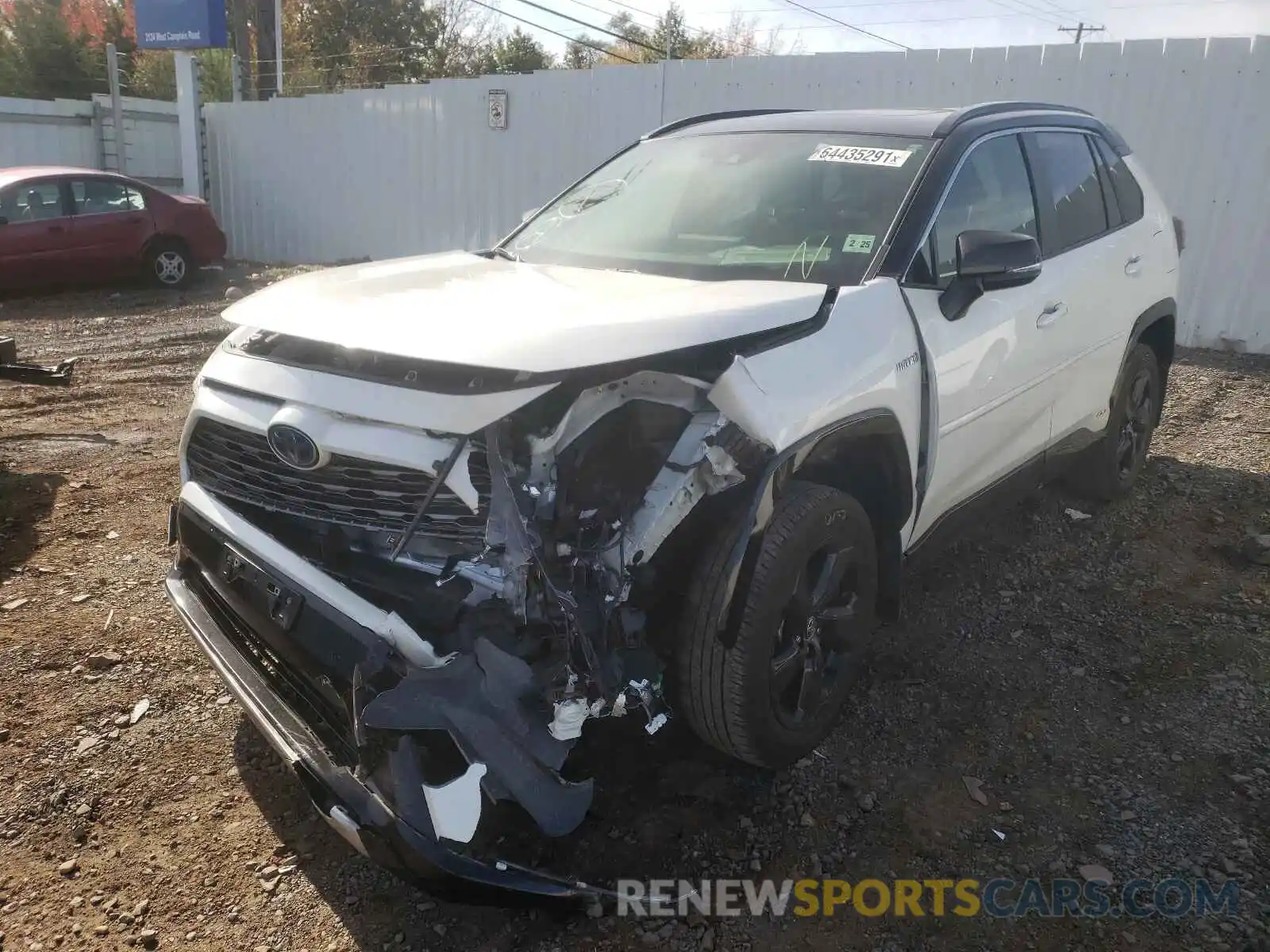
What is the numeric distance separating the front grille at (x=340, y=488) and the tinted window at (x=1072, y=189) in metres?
2.70

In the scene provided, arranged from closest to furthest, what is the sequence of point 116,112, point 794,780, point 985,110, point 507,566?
point 507,566 → point 794,780 → point 985,110 → point 116,112

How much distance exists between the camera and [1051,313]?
12.0 ft

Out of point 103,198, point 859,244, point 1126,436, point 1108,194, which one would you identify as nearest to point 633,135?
point 103,198

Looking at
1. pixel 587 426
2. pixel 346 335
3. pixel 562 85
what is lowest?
pixel 587 426

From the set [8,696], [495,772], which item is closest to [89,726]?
[8,696]

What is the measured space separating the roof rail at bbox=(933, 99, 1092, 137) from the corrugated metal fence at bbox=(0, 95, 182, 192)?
16.7m

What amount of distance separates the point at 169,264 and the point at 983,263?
11.8 meters

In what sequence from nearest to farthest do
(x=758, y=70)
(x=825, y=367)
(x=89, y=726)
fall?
(x=825, y=367) < (x=89, y=726) < (x=758, y=70)

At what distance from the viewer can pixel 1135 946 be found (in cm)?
227

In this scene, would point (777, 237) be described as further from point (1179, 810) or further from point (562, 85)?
point (562, 85)

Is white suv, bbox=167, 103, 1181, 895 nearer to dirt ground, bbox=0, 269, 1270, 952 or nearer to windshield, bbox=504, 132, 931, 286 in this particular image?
windshield, bbox=504, 132, 931, 286

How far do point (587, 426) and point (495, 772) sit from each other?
0.82 m

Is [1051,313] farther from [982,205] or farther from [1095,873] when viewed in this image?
[1095,873]

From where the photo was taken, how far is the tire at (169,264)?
12023 mm
